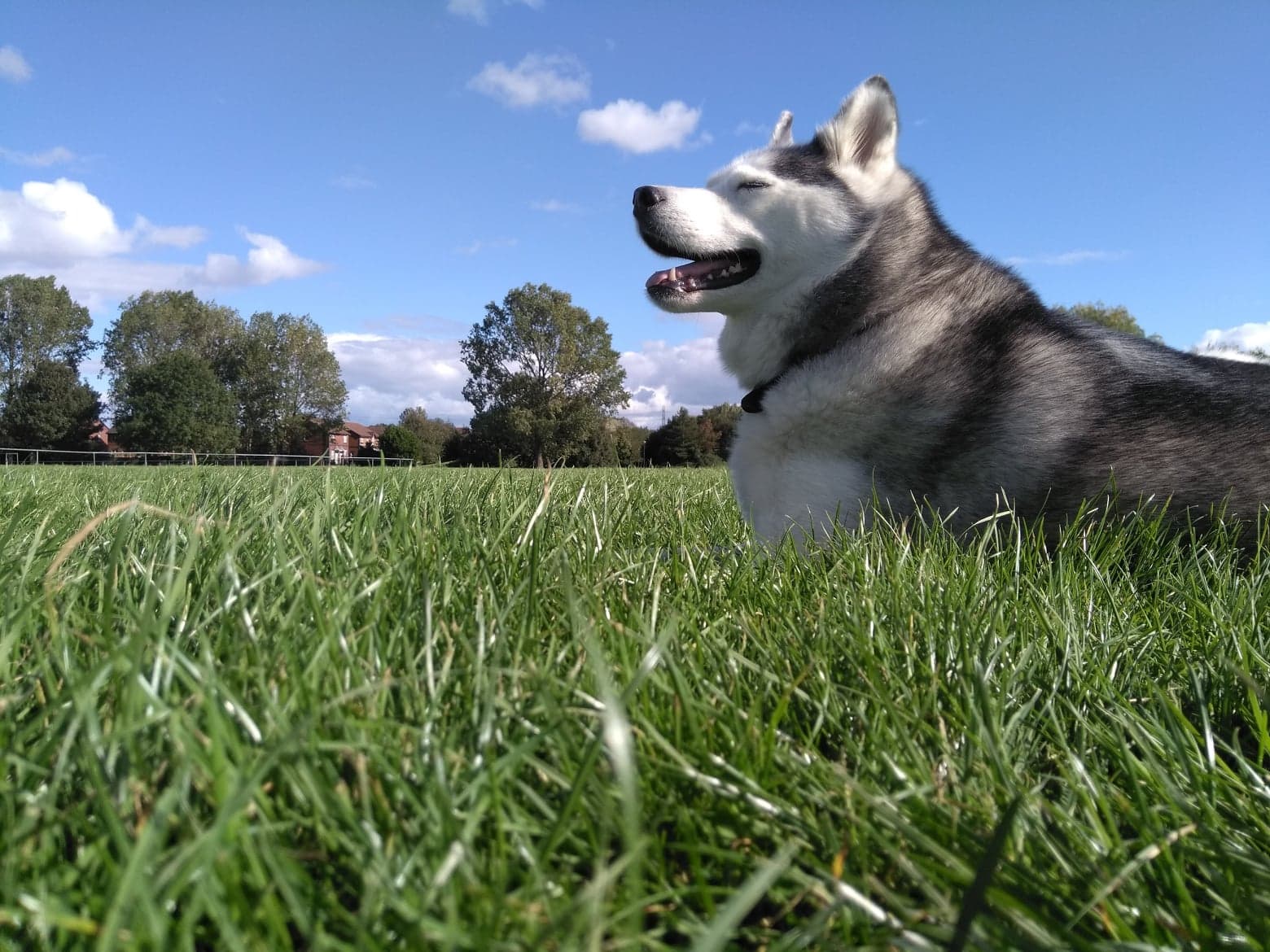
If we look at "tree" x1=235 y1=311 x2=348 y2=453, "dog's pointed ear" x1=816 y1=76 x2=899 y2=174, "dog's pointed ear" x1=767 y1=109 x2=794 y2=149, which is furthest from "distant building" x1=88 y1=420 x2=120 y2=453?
"dog's pointed ear" x1=816 y1=76 x2=899 y2=174

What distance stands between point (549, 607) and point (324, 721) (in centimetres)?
71

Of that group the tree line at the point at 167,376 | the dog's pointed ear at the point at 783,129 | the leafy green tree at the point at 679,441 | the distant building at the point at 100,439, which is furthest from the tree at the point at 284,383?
the dog's pointed ear at the point at 783,129

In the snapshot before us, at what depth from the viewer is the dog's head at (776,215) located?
384 centimetres

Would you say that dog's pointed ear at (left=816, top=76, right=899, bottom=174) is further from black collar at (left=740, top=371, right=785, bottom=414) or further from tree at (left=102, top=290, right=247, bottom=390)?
tree at (left=102, top=290, right=247, bottom=390)

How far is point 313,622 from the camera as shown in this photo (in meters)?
1.31

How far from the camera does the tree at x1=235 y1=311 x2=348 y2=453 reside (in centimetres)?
7112

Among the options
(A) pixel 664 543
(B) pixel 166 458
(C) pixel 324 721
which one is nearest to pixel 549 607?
(C) pixel 324 721

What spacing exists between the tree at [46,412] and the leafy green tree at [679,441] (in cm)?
4821

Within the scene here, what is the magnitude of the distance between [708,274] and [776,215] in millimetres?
451

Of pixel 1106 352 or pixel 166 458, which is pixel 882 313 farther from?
pixel 166 458

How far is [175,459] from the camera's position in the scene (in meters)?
46.4

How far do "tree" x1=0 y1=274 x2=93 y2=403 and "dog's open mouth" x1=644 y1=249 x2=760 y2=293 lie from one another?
79262 mm

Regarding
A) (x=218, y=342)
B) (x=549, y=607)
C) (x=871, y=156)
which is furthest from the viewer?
(x=218, y=342)

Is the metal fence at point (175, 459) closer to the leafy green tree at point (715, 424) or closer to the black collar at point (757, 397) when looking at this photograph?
the black collar at point (757, 397)
